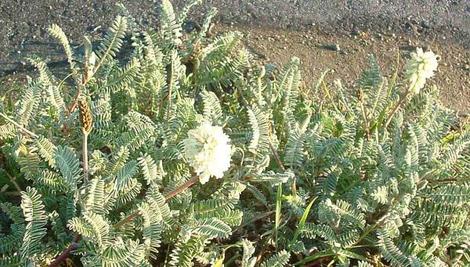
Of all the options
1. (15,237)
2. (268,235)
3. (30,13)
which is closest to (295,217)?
(268,235)

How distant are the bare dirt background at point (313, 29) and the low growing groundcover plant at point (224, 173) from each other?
13.9 inches

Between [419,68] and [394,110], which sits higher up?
[419,68]

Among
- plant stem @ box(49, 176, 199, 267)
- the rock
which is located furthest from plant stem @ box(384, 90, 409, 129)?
plant stem @ box(49, 176, 199, 267)

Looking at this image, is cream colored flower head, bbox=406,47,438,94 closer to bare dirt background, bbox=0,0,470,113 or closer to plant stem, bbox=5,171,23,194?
bare dirt background, bbox=0,0,470,113

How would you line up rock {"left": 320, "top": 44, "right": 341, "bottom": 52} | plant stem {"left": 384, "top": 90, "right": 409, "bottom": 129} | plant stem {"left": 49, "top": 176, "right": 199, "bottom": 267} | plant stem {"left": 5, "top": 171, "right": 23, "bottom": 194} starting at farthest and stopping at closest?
rock {"left": 320, "top": 44, "right": 341, "bottom": 52} → plant stem {"left": 384, "top": 90, "right": 409, "bottom": 129} → plant stem {"left": 5, "top": 171, "right": 23, "bottom": 194} → plant stem {"left": 49, "top": 176, "right": 199, "bottom": 267}

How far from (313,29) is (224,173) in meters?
1.20

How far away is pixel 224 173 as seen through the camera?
2.66 metres

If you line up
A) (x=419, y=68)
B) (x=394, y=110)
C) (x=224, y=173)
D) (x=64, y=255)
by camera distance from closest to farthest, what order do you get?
(x=64, y=255)
(x=224, y=173)
(x=419, y=68)
(x=394, y=110)

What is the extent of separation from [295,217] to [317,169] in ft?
0.66

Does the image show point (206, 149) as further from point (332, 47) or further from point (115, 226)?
point (332, 47)

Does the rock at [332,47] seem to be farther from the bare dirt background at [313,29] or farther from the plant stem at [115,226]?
the plant stem at [115,226]

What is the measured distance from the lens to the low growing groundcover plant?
2408mm

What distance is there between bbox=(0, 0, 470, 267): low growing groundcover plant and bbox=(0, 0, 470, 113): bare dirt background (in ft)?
1.16

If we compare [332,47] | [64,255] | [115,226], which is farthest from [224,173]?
[332,47]
